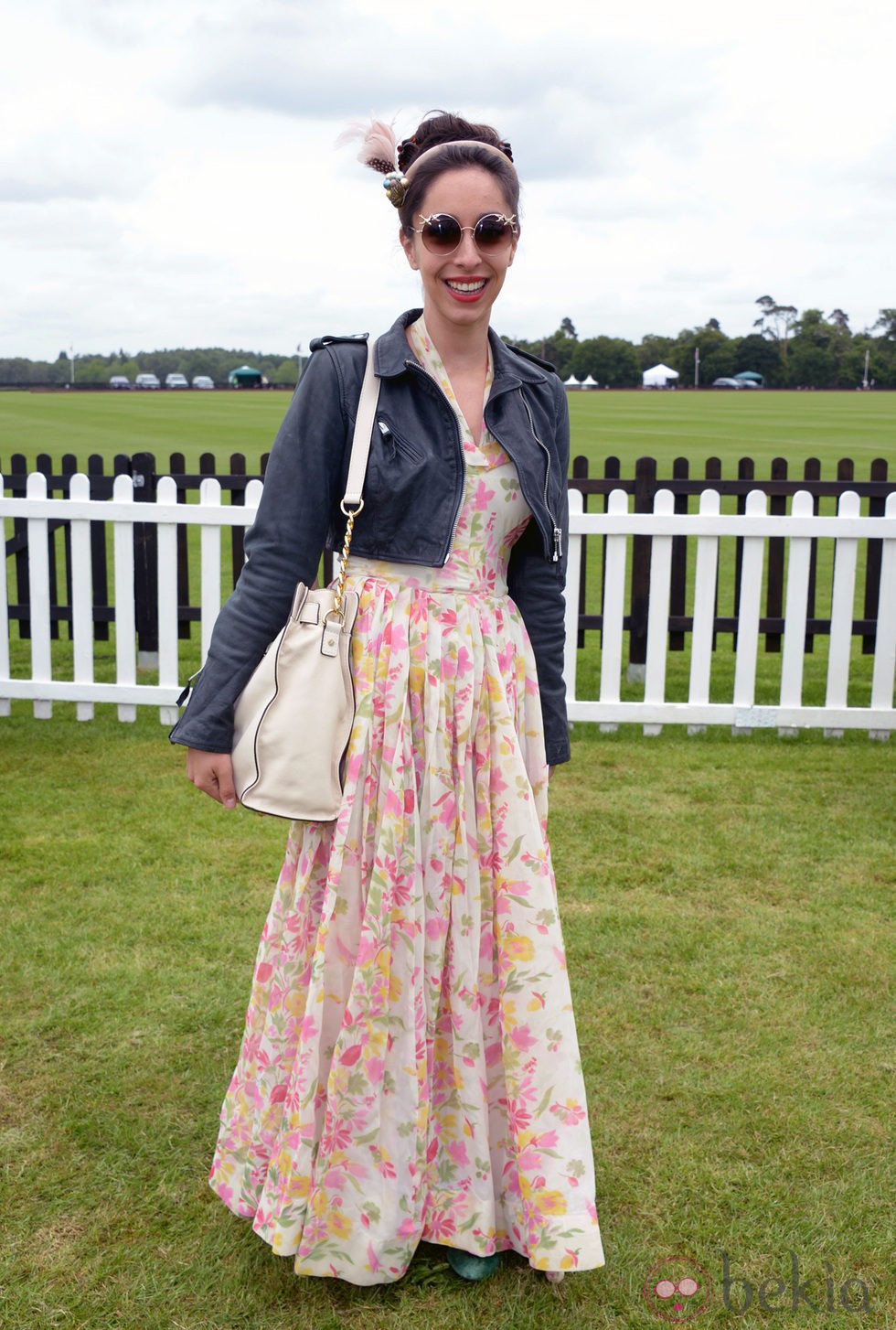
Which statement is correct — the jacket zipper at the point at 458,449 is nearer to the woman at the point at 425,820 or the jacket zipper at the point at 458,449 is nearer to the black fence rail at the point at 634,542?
the woman at the point at 425,820

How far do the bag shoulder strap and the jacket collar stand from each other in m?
0.04

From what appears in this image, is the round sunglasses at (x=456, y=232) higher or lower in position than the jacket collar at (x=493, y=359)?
higher

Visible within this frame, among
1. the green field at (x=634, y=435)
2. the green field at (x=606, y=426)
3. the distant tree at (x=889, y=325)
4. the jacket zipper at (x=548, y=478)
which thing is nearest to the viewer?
the jacket zipper at (x=548, y=478)

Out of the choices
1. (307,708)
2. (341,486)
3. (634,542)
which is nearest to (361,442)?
(341,486)

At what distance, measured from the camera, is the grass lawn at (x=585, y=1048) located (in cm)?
255

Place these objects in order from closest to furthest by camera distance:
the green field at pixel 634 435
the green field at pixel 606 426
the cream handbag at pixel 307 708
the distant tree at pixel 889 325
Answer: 1. the cream handbag at pixel 307 708
2. the green field at pixel 634 435
3. the green field at pixel 606 426
4. the distant tree at pixel 889 325

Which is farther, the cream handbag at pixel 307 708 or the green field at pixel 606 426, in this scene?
the green field at pixel 606 426

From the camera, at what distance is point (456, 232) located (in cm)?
231

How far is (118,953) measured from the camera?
4031 mm

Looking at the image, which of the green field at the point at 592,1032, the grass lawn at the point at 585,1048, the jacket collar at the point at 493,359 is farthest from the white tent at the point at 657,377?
the jacket collar at the point at 493,359

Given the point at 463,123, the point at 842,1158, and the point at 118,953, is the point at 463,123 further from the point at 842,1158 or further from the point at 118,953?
the point at 118,953

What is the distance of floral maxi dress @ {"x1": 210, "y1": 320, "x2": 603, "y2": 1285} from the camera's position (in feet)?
7.84

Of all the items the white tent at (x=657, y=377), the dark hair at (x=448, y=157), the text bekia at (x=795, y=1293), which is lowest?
the text bekia at (x=795, y=1293)

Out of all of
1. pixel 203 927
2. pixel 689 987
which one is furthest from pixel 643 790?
pixel 203 927
